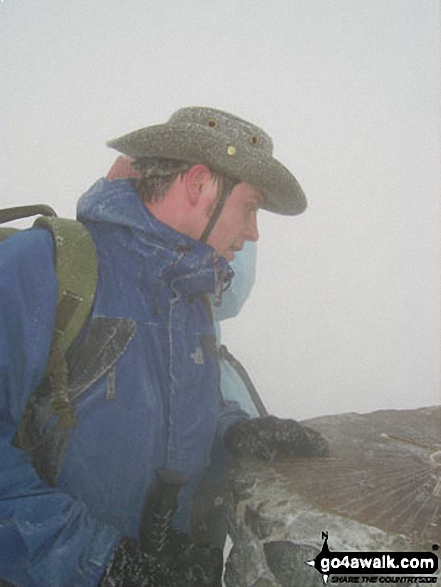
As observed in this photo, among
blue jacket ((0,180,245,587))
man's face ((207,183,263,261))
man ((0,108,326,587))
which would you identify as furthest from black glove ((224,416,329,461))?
man's face ((207,183,263,261))

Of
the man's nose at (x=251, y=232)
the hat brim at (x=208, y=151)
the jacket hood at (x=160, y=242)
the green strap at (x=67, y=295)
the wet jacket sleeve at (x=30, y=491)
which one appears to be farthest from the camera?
the man's nose at (x=251, y=232)

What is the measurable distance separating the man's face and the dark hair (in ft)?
0.16

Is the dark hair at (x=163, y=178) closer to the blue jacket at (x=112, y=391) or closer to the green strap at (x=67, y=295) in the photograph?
the blue jacket at (x=112, y=391)

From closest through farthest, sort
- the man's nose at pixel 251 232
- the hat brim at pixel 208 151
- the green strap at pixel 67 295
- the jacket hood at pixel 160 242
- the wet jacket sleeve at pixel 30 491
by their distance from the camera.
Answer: the wet jacket sleeve at pixel 30 491 → the green strap at pixel 67 295 → the jacket hood at pixel 160 242 → the hat brim at pixel 208 151 → the man's nose at pixel 251 232

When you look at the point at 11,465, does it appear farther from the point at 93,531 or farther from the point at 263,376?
the point at 263,376

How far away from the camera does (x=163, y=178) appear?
1.74 metres

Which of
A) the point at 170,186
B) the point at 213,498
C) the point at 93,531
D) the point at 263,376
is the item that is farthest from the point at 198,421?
the point at 263,376

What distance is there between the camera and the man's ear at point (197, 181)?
171cm

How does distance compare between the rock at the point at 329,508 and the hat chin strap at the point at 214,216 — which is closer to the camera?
the rock at the point at 329,508

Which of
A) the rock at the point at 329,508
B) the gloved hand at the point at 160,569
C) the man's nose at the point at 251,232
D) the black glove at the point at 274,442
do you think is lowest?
the gloved hand at the point at 160,569

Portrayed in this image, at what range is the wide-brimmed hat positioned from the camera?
168 centimetres

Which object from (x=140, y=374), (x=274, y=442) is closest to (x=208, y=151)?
(x=140, y=374)

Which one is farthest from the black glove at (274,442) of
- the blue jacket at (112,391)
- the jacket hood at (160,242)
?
the jacket hood at (160,242)

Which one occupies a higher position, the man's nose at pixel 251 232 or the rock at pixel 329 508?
the man's nose at pixel 251 232
